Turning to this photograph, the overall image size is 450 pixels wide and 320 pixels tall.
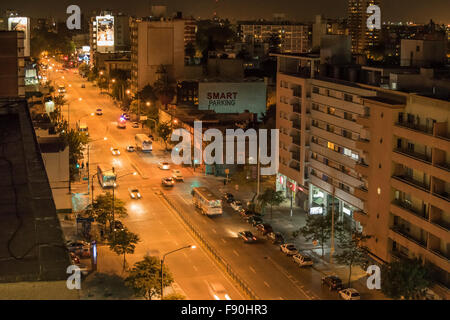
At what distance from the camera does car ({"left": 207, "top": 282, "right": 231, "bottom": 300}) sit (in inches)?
1288

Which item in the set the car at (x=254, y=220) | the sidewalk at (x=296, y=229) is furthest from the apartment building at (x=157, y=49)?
the car at (x=254, y=220)

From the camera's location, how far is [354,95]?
4381cm

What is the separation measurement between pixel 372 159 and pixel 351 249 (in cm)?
533

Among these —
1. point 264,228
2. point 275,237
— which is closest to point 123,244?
point 275,237

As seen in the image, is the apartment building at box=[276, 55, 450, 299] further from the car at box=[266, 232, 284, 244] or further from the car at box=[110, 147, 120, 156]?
the car at box=[110, 147, 120, 156]

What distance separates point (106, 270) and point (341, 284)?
12163 millimetres

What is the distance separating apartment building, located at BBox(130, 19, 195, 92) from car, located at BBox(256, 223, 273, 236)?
59.8 m

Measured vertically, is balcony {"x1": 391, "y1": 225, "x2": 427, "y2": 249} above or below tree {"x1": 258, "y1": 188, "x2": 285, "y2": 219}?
above

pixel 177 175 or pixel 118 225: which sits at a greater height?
pixel 177 175

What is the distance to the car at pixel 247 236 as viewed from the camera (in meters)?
42.6

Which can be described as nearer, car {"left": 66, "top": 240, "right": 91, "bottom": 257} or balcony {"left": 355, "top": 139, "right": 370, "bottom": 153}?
car {"left": 66, "top": 240, "right": 91, "bottom": 257}

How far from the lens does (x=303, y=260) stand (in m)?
38.0

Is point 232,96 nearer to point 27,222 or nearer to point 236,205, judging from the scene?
point 236,205

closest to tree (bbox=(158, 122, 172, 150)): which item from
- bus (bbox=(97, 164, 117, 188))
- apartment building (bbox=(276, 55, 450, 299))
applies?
bus (bbox=(97, 164, 117, 188))
